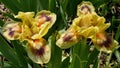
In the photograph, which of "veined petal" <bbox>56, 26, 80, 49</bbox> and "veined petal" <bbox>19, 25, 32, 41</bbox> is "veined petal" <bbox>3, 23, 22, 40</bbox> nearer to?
"veined petal" <bbox>19, 25, 32, 41</bbox>

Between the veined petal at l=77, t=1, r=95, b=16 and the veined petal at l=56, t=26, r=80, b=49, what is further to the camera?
the veined petal at l=77, t=1, r=95, b=16

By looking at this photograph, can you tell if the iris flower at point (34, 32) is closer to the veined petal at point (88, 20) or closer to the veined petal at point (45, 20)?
the veined petal at point (45, 20)

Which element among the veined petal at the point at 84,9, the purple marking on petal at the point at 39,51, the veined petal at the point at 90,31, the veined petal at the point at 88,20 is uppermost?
the veined petal at the point at 84,9

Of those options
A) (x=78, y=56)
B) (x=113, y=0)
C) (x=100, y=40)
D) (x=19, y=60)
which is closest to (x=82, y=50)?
(x=78, y=56)

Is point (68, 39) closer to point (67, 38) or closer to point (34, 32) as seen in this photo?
point (67, 38)

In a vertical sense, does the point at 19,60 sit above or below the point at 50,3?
below

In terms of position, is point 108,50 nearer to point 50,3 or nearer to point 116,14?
point 50,3

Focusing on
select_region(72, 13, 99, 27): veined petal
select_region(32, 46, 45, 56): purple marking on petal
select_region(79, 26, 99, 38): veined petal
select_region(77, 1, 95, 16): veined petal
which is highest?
select_region(77, 1, 95, 16): veined petal

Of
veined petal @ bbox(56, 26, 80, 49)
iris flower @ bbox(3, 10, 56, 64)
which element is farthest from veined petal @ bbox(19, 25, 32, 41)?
veined petal @ bbox(56, 26, 80, 49)

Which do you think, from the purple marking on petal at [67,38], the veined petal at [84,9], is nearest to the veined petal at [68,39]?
the purple marking on petal at [67,38]
